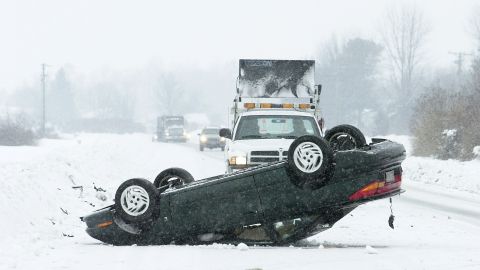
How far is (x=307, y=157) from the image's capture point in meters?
8.55

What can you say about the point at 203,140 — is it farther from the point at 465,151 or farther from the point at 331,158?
the point at 331,158

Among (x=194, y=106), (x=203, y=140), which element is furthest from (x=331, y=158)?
(x=194, y=106)

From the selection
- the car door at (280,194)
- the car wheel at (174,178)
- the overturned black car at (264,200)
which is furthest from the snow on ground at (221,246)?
the car wheel at (174,178)

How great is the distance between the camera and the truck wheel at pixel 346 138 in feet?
31.3

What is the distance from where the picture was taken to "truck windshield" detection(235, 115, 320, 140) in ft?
46.8

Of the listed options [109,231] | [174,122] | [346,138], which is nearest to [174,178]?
[109,231]

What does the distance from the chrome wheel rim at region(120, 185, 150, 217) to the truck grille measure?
4266 mm

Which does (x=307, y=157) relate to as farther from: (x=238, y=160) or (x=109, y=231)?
(x=238, y=160)

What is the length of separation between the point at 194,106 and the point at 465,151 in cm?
14846

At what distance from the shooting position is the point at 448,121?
100 ft

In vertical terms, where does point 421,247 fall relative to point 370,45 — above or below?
below

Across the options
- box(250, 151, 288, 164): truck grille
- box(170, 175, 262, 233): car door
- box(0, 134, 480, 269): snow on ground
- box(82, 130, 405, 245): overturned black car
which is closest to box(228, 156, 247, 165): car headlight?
box(250, 151, 288, 164): truck grille

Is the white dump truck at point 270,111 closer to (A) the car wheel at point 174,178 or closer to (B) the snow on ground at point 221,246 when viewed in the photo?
(B) the snow on ground at point 221,246

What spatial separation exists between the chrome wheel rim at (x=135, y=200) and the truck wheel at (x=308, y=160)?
1.88 m
